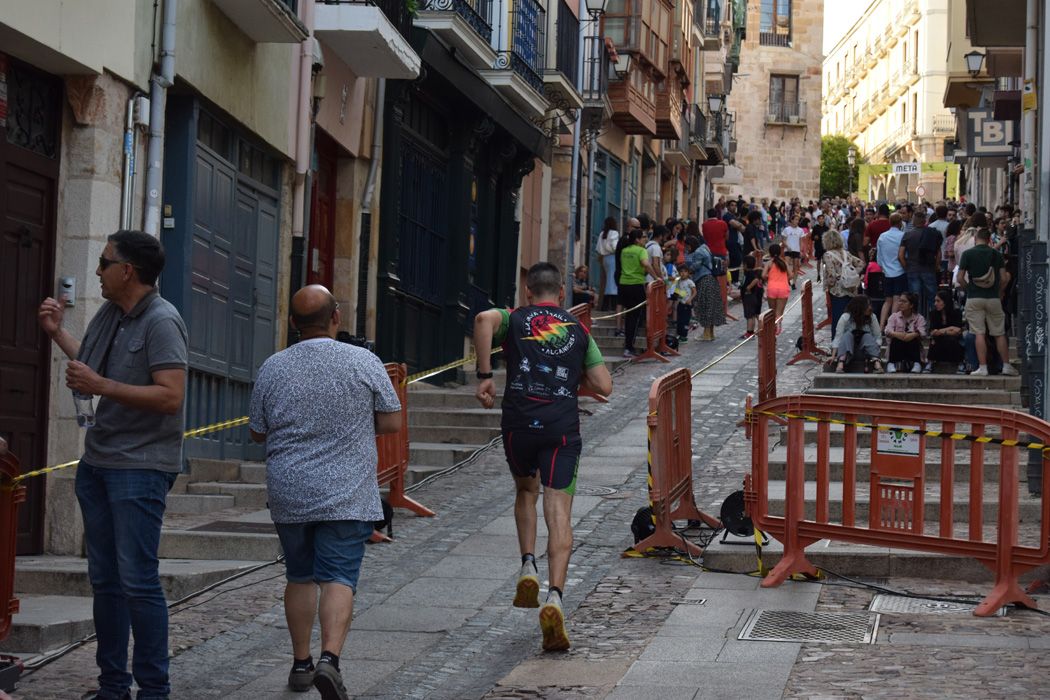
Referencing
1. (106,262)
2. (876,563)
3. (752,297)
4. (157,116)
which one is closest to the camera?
(106,262)

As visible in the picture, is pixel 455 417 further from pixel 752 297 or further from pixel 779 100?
pixel 779 100

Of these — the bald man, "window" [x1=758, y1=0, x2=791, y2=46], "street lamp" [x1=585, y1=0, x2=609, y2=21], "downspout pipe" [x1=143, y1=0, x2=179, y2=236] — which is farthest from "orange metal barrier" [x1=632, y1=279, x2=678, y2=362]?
"window" [x1=758, y1=0, x2=791, y2=46]

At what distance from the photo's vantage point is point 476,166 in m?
23.6

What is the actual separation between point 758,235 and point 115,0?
28.8 metres

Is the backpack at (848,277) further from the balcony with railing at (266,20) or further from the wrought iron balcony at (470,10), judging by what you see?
the balcony with railing at (266,20)

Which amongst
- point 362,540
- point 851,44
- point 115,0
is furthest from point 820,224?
point 851,44

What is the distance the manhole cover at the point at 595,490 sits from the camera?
14203mm

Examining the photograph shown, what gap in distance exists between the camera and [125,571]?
6816mm

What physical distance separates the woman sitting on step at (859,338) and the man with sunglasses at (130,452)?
532 inches

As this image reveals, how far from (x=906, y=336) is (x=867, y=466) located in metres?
6.62

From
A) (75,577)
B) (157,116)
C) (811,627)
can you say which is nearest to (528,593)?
(811,627)

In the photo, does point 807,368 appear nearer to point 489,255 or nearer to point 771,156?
point 489,255

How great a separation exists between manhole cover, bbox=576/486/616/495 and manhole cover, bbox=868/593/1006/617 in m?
4.55

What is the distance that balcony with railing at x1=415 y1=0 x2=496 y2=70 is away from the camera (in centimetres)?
1934
